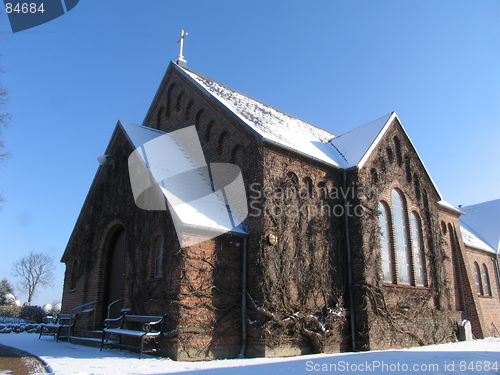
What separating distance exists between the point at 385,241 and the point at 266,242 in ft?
17.2

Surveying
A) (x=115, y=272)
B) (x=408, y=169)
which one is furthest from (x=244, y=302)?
(x=408, y=169)

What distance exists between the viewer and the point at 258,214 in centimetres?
1144

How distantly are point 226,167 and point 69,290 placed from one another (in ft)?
26.3

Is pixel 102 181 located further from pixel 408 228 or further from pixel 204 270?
pixel 408 228

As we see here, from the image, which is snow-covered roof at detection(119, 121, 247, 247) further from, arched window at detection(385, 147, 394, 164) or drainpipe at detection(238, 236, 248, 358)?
arched window at detection(385, 147, 394, 164)

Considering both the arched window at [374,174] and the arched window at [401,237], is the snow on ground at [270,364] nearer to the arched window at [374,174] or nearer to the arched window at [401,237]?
the arched window at [401,237]

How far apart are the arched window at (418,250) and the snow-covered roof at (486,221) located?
12.3m

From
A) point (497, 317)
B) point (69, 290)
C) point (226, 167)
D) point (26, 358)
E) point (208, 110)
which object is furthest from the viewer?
point (497, 317)

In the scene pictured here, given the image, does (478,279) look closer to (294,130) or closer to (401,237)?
(401,237)

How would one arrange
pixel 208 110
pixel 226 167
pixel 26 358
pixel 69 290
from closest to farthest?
1. pixel 26 358
2. pixel 226 167
3. pixel 208 110
4. pixel 69 290

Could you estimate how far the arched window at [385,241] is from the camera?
13.9 meters

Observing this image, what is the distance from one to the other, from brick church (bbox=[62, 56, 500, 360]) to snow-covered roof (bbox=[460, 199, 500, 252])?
979cm

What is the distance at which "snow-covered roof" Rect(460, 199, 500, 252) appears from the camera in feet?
85.1

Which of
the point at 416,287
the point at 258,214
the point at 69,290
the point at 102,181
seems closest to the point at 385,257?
the point at 416,287
